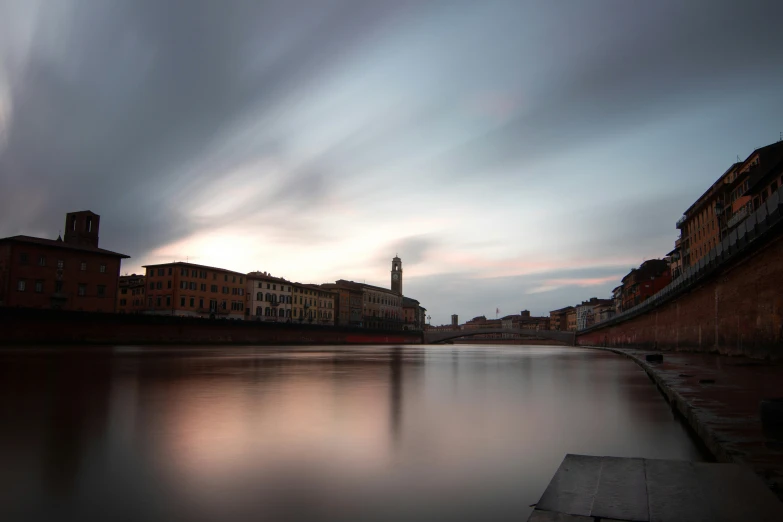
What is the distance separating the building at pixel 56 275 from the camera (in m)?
59.8

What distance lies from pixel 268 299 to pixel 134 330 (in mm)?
43266

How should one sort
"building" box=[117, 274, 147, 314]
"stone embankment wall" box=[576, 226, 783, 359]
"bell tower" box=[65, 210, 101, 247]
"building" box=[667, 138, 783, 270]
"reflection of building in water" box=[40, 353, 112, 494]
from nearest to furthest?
"reflection of building in water" box=[40, 353, 112, 494] → "stone embankment wall" box=[576, 226, 783, 359] → "building" box=[667, 138, 783, 270] → "bell tower" box=[65, 210, 101, 247] → "building" box=[117, 274, 147, 314]

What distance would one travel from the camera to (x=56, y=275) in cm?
6347

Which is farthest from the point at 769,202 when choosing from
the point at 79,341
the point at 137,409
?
the point at 79,341

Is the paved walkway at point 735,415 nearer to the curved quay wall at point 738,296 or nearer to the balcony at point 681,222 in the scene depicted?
the curved quay wall at point 738,296

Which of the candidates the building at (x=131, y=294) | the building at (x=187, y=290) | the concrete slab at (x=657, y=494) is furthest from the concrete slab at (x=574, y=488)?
the building at (x=131, y=294)

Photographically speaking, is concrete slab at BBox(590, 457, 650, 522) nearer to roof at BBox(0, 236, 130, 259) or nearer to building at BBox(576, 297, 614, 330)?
roof at BBox(0, 236, 130, 259)

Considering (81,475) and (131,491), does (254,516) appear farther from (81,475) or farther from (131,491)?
(81,475)

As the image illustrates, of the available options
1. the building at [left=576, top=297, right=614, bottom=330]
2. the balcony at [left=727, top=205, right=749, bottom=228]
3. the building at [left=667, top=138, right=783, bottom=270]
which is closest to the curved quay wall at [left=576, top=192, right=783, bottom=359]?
the building at [left=667, top=138, right=783, bottom=270]

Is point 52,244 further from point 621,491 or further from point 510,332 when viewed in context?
point 510,332

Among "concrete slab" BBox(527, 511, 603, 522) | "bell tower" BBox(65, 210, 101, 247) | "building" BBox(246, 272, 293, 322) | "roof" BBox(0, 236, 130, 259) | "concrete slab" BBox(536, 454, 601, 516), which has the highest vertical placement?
"bell tower" BBox(65, 210, 101, 247)

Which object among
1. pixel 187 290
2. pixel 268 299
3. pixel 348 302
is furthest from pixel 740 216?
pixel 348 302

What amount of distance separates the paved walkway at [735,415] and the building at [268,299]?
9142 centimetres

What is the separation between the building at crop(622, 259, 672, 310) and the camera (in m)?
100
